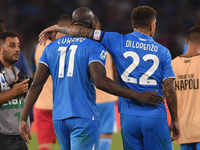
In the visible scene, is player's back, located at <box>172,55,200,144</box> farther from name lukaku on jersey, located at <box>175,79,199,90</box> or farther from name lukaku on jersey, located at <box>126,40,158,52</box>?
name lukaku on jersey, located at <box>126,40,158,52</box>

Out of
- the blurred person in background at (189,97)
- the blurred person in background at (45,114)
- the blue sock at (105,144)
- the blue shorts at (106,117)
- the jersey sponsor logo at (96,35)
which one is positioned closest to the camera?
the jersey sponsor logo at (96,35)

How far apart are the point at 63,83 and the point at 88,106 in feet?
1.15

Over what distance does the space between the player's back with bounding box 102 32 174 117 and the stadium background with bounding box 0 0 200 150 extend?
33.7 ft

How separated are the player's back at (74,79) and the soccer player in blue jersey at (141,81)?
10.1 inches

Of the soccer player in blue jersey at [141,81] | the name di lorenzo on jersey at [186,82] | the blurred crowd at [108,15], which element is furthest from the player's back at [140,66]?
the blurred crowd at [108,15]

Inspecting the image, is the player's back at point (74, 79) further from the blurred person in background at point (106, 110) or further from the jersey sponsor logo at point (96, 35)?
the blurred person in background at point (106, 110)

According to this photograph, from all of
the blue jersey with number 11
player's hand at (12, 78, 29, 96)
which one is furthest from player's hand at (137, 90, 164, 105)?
player's hand at (12, 78, 29, 96)

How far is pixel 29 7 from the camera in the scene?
48.1 ft

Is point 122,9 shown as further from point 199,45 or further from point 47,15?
point 199,45

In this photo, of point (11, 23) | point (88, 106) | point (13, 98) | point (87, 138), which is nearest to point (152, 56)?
point (88, 106)

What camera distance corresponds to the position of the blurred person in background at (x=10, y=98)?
12.0ft

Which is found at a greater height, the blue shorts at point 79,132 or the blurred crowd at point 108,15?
the blurred crowd at point 108,15

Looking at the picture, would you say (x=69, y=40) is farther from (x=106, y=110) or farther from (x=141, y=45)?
(x=106, y=110)

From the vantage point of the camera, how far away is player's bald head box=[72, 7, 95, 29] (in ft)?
11.5
